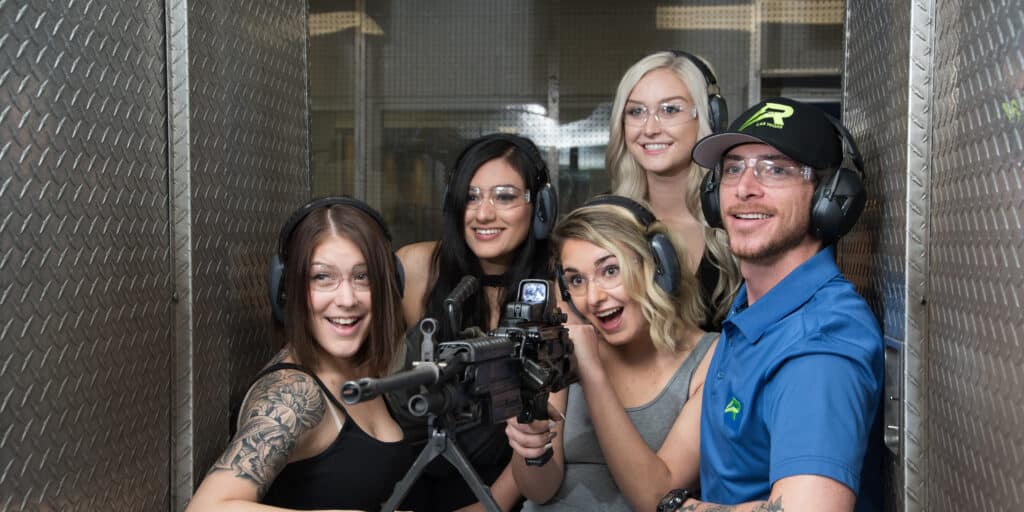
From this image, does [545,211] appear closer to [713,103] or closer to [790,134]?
[713,103]

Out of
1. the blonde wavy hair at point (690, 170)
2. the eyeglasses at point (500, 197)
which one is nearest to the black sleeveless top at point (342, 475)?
the eyeglasses at point (500, 197)

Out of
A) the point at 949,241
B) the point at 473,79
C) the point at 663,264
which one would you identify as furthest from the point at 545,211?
the point at 473,79

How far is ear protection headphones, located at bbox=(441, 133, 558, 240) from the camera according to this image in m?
3.13

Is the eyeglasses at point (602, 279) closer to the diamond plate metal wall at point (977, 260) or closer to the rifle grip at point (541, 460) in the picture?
the rifle grip at point (541, 460)

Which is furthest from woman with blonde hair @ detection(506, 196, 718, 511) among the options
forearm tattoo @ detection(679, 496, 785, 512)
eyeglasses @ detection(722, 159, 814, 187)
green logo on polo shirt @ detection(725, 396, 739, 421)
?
eyeglasses @ detection(722, 159, 814, 187)

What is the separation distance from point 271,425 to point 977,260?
5.16 ft

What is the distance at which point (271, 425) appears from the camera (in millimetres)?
2182

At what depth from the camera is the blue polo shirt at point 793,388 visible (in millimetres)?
1755

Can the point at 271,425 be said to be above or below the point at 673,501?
above

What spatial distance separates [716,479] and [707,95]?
1590mm

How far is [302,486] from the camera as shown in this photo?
7.64 feet

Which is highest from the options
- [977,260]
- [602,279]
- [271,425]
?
[977,260]

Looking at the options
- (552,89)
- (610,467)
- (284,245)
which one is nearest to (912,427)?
(610,467)

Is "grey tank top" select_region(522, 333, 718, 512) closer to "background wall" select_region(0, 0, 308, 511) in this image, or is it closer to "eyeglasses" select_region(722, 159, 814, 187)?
"eyeglasses" select_region(722, 159, 814, 187)
